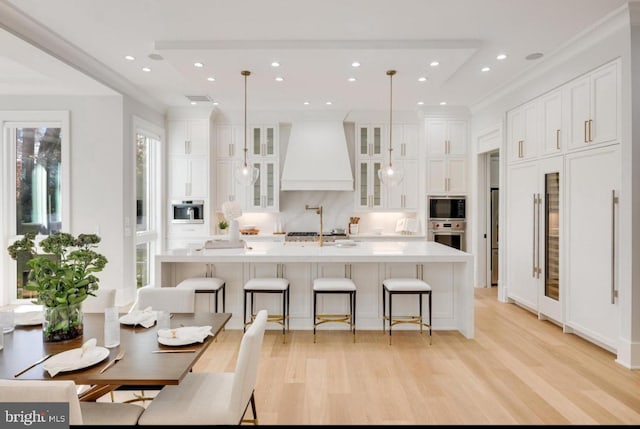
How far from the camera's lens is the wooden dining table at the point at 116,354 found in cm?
150

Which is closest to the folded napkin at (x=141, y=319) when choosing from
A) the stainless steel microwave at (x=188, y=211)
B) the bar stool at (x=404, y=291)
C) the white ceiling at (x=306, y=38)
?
the bar stool at (x=404, y=291)

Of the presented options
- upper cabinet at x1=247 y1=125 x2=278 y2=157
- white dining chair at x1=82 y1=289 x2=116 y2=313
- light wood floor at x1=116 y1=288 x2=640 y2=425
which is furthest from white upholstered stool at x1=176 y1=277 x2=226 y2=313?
upper cabinet at x1=247 y1=125 x2=278 y2=157

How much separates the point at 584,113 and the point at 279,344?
3.78 meters

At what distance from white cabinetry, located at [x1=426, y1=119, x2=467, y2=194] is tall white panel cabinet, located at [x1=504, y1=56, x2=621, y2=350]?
1.24 meters

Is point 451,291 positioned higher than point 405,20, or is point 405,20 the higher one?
point 405,20

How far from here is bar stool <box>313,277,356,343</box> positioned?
367 centimetres

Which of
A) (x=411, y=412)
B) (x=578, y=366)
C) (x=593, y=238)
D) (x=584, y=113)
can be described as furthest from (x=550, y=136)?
(x=411, y=412)

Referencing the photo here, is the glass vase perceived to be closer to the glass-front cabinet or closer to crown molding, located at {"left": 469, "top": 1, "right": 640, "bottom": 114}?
crown molding, located at {"left": 469, "top": 1, "right": 640, "bottom": 114}

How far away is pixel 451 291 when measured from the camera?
162 inches

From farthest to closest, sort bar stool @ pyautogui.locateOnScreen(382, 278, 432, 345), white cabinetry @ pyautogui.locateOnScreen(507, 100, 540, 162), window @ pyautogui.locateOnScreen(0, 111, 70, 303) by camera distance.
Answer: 1. window @ pyautogui.locateOnScreen(0, 111, 70, 303)
2. white cabinetry @ pyautogui.locateOnScreen(507, 100, 540, 162)
3. bar stool @ pyautogui.locateOnScreen(382, 278, 432, 345)

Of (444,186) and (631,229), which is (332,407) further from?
(444,186)

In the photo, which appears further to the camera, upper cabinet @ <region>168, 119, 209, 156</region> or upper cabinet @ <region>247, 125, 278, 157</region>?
upper cabinet @ <region>247, 125, 278, 157</region>

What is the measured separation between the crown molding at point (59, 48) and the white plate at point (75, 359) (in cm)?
298

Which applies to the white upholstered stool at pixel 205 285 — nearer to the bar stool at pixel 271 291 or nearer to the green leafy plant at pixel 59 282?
the bar stool at pixel 271 291
